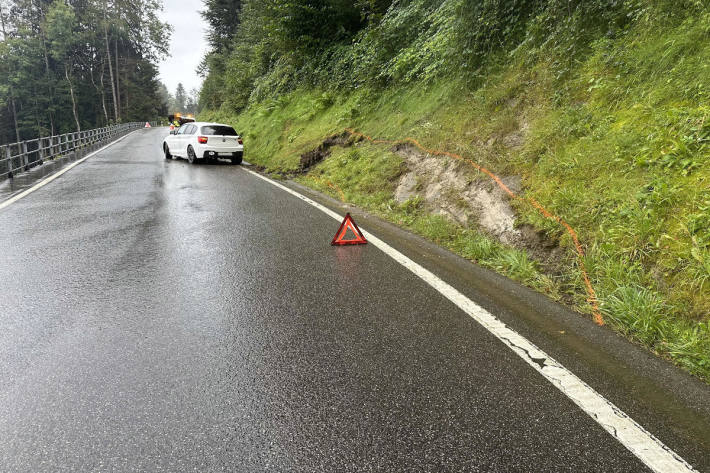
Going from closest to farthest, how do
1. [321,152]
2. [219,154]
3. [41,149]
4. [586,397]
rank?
1. [586,397]
2. [321,152]
3. [41,149]
4. [219,154]

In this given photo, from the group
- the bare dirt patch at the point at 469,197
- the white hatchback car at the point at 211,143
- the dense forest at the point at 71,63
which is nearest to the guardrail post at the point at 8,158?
the white hatchback car at the point at 211,143

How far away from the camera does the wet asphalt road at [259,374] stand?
199cm

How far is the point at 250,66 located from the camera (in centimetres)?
3009

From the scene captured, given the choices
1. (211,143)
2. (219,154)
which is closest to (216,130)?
(211,143)

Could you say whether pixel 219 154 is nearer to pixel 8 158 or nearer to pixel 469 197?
pixel 8 158

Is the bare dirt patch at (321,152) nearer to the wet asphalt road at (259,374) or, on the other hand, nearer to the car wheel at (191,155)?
the car wheel at (191,155)

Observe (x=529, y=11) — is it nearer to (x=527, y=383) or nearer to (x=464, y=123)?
(x=464, y=123)

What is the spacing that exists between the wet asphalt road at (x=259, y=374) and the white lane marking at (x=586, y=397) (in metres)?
0.07

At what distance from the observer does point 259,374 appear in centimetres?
265

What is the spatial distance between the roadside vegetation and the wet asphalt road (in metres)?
1.37

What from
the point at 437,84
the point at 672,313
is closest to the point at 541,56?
the point at 437,84

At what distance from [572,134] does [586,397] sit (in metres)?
4.55

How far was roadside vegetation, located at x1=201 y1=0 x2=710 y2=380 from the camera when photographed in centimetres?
357

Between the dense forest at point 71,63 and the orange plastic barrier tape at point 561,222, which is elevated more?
the dense forest at point 71,63
